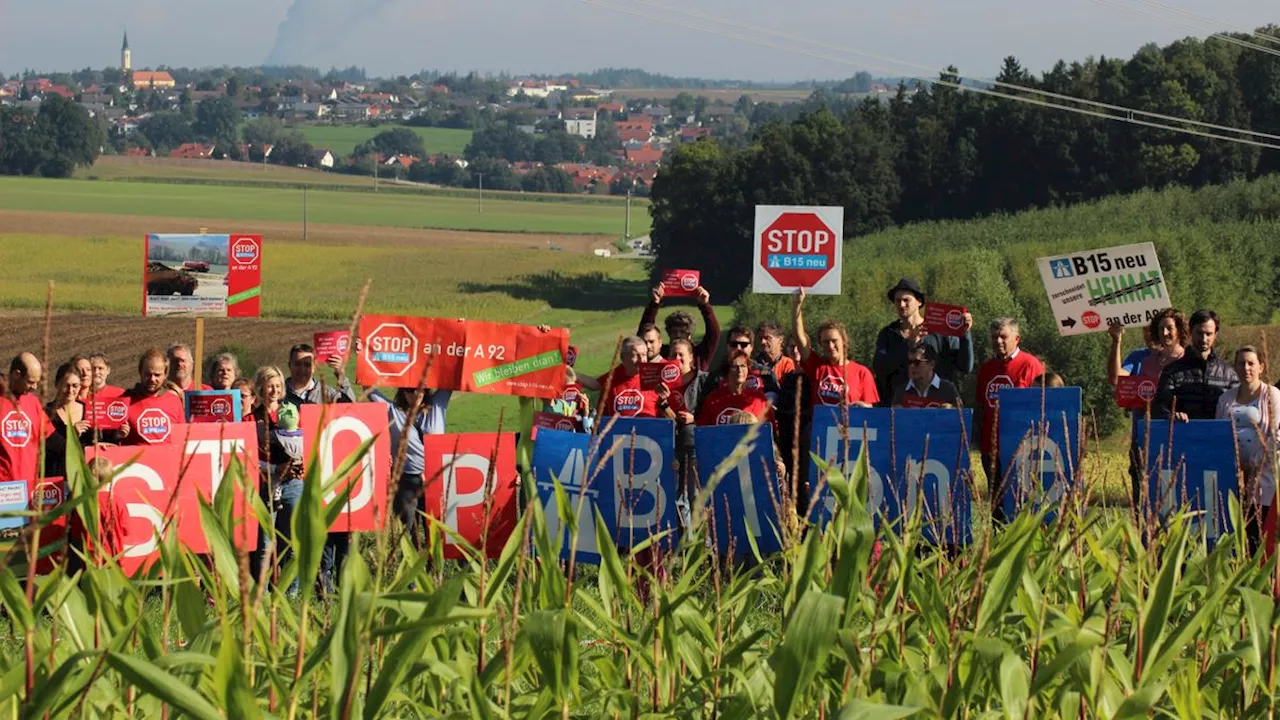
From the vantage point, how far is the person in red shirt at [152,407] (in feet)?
30.0

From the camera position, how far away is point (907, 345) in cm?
1054

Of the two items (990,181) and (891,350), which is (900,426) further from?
(990,181)

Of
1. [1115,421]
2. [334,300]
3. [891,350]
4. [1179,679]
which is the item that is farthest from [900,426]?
[334,300]

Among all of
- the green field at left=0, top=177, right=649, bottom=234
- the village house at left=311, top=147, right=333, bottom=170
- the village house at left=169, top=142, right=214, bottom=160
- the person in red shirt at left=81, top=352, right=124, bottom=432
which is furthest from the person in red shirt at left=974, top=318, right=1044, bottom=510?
the village house at left=311, top=147, right=333, bottom=170

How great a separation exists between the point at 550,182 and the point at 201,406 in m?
178

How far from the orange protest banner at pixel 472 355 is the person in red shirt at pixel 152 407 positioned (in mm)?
1192

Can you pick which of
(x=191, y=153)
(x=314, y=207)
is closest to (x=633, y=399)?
(x=314, y=207)

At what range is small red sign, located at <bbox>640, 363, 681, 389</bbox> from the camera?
9922 millimetres

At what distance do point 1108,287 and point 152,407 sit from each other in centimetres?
579

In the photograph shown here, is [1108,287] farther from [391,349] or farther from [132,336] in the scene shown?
[132,336]

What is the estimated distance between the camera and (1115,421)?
2719cm

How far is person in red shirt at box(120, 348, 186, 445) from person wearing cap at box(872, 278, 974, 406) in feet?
12.6

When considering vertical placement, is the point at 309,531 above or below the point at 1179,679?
above

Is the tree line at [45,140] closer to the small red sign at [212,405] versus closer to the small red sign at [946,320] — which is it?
the small red sign at [212,405]
